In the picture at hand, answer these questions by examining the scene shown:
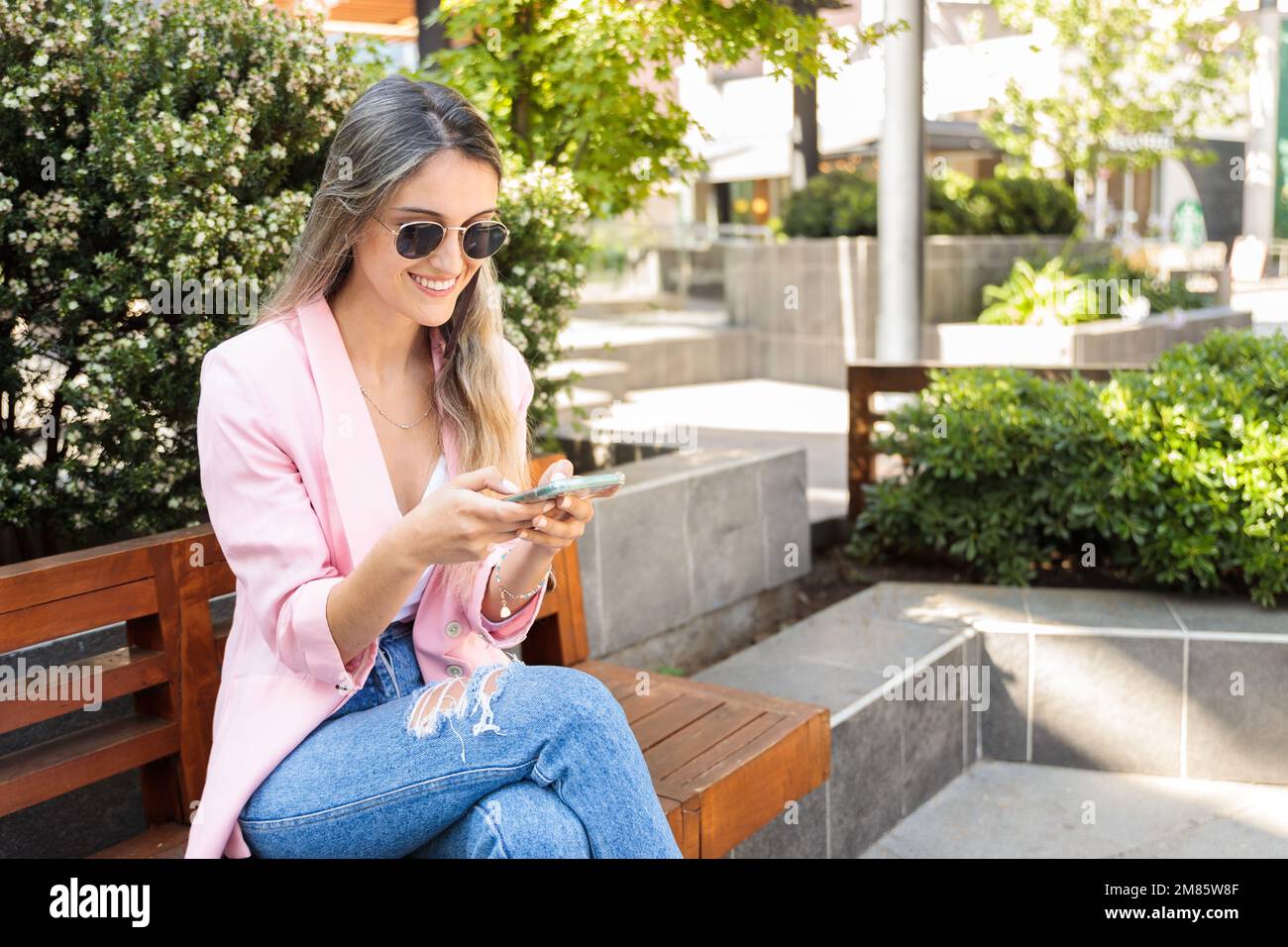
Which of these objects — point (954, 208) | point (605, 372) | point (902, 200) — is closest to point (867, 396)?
point (902, 200)

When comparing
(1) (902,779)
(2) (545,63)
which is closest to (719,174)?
(2) (545,63)

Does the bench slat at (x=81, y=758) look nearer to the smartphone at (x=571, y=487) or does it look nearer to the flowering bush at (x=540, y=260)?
the smartphone at (x=571, y=487)

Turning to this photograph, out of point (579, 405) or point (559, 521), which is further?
point (579, 405)

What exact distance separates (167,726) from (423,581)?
0.61m

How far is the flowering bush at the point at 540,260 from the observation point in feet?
13.9

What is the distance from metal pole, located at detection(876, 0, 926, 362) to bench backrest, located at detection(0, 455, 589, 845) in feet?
20.1

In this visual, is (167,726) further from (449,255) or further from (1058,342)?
(1058,342)

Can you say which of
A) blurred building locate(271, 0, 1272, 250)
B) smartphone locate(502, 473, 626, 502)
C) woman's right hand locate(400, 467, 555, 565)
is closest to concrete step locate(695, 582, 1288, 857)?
smartphone locate(502, 473, 626, 502)

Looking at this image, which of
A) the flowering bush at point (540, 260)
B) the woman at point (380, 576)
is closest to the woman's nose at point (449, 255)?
the woman at point (380, 576)

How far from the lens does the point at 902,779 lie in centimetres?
392

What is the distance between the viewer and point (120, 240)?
3.08 metres

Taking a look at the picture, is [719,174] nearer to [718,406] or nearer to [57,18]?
[718,406]

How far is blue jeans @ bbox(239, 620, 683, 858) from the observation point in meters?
1.98

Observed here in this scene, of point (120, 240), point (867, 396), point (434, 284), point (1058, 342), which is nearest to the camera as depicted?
point (434, 284)
